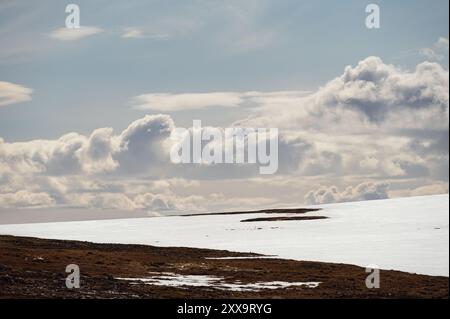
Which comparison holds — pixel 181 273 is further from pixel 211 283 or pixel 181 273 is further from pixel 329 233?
pixel 329 233

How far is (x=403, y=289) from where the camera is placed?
34438 millimetres

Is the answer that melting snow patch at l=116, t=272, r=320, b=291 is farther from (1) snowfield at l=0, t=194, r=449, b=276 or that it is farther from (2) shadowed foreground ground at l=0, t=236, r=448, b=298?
(1) snowfield at l=0, t=194, r=449, b=276

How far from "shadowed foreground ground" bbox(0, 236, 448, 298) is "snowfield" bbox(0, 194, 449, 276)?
12.7 feet

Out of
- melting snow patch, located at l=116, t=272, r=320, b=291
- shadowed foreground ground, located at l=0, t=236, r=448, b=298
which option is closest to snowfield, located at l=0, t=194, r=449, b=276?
shadowed foreground ground, located at l=0, t=236, r=448, b=298

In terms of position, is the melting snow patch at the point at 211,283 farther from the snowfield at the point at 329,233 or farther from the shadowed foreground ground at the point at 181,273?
the snowfield at the point at 329,233

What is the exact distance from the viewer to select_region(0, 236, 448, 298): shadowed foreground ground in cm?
3294

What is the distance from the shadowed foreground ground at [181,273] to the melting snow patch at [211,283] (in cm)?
79

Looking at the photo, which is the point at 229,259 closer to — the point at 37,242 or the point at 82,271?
the point at 82,271

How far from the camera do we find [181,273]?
4384cm

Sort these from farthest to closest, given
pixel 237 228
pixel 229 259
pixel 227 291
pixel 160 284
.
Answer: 1. pixel 237 228
2. pixel 229 259
3. pixel 160 284
4. pixel 227 291

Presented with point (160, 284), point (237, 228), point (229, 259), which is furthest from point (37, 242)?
point (160, 284)

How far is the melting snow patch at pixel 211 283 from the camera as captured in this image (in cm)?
3619
